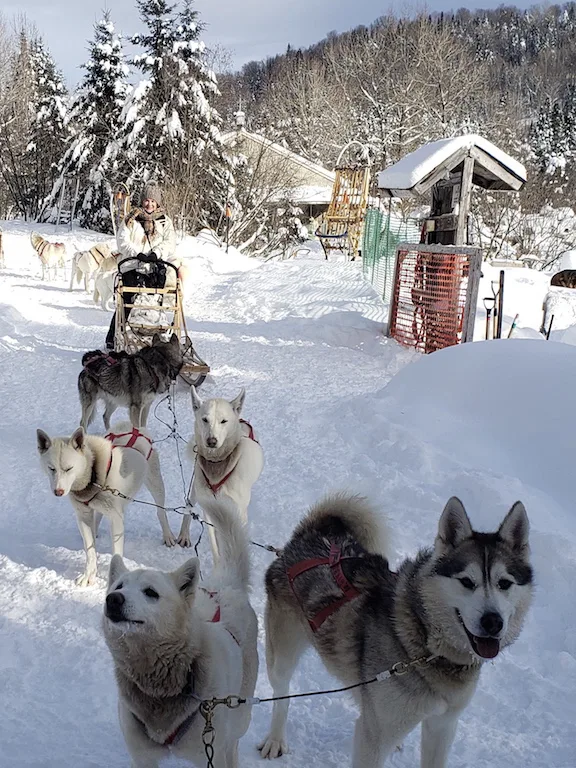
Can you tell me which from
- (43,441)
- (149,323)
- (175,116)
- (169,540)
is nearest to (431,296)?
(149,323)

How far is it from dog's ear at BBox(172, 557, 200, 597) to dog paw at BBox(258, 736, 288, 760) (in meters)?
0.82

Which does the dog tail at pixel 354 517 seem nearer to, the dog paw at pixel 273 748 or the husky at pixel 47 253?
the dog paw at pixel 273 748

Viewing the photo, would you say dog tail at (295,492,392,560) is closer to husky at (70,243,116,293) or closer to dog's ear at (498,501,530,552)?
dog's ear at (498,501,530,552)

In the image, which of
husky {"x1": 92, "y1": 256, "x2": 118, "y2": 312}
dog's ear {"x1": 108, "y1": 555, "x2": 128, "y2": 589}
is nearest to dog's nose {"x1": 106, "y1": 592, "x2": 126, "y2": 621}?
dog's ear {"x1": 108, "y1": 555, "x2": 128, "y2": 589}

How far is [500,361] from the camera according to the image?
5812mm

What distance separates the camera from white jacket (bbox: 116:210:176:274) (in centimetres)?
778

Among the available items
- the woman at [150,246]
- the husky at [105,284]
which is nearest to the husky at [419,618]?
the woman at [150,246]

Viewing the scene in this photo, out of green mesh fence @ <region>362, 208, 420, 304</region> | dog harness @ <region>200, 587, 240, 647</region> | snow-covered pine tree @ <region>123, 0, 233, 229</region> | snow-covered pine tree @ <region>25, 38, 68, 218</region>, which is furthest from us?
snow-covered pine tree @ <region>25, 38, 68, 218</region>

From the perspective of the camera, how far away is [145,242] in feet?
27.1

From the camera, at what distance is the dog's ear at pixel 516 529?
184 cm

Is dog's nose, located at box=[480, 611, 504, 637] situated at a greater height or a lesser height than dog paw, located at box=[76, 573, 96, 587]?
greater

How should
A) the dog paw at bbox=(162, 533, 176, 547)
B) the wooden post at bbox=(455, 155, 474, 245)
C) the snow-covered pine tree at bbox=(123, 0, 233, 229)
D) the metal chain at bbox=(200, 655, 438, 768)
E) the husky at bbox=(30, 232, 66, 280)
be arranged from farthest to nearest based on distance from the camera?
1. the snow-covered pine tree at bbox=(123, 0, 233, 229)
2. the husky at bbox=(30, 232, 66, 280)
3. the wooden post at bbox=(455, 155, 474, 245)
4. the dog paw at bbox=(162, 533, 176, 547)
5. the metal chain at bbox=(200, 655, 438, 768)

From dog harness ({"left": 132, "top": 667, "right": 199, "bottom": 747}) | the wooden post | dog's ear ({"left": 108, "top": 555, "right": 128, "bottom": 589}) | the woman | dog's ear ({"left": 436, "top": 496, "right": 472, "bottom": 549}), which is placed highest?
the wooden post

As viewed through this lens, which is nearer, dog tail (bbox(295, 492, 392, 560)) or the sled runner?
dog tail (bbox(295, 492, 392, 560))
